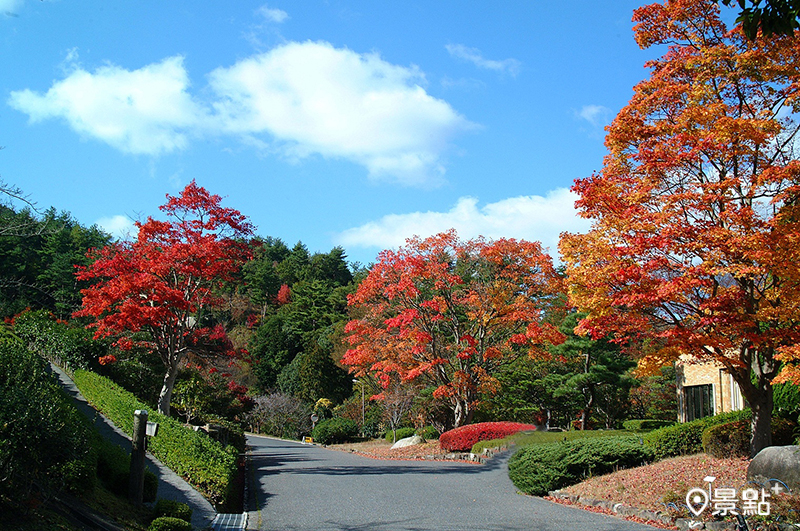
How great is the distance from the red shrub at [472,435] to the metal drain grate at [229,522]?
12383 mm


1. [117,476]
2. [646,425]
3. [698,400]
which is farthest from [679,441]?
[117,476]

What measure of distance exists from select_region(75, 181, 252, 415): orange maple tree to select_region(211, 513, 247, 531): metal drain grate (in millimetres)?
8021

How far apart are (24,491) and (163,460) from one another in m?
7.05

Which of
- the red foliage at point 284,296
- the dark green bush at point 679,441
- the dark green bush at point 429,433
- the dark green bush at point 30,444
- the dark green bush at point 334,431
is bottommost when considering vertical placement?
the dark green bush at point 334,431

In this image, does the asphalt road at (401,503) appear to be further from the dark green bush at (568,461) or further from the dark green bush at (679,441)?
the dark green bush at (679,441)

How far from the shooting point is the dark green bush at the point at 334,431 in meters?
29.3

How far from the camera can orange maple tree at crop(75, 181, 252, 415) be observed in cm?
1510

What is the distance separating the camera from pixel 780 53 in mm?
9922

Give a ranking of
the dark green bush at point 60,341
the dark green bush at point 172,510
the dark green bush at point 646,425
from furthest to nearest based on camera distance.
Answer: the dark green bush at point 60,341, the dark green bush at point 646,425, the dark green bush at point 172,510

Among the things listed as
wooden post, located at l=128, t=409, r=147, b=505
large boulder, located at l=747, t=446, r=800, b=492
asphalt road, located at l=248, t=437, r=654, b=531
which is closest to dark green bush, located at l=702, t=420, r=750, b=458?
large boulder, located at l=747, t=446, r=800, b=492

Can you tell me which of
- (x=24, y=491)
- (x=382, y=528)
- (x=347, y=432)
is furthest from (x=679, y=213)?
(x=347, y=432)

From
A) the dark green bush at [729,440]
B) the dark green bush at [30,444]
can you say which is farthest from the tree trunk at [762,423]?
the dark green bush at [30,444]

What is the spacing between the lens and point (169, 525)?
6.52 metres

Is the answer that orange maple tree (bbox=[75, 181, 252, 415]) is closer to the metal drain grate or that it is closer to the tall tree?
the metal drain grate
